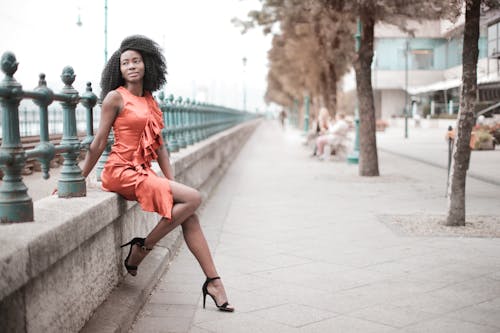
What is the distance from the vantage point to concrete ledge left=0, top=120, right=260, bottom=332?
123 inches

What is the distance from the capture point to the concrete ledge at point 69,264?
312 cm

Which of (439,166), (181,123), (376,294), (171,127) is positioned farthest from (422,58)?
(376,294)

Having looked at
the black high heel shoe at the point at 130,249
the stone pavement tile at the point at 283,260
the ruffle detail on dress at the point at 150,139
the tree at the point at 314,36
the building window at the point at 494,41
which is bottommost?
the stone pavement tile at the point at 283,260

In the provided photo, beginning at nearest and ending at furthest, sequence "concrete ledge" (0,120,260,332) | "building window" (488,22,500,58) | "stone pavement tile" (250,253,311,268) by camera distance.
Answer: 1. "concrete ledge" (0,120,260,332)
2. "stone pavement tile" (250,253,311,268)
3. "building window" (488,22,500,58)

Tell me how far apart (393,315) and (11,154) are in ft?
9.47

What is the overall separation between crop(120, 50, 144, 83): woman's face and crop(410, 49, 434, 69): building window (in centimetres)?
7529

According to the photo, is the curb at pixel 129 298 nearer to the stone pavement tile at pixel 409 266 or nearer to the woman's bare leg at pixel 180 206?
the woman's bare leg at pixel 180 206

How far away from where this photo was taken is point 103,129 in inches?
199

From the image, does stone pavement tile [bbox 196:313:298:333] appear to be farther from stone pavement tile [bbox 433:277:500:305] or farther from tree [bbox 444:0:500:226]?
tree [bbox 444:0:500:226]

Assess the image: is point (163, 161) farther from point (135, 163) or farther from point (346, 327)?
point (346, 327)

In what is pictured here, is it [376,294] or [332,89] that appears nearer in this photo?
[376,294]

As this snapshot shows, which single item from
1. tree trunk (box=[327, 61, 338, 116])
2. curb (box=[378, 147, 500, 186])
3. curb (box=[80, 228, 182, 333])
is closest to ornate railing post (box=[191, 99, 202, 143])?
curb (box=[378, 147, 500, 186])

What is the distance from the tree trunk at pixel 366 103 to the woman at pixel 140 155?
10531 mm

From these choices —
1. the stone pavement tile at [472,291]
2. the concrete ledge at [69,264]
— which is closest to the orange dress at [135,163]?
the concrete ledge at [69,264]
